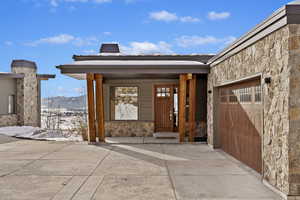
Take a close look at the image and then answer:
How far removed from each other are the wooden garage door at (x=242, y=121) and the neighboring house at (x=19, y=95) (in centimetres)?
1411

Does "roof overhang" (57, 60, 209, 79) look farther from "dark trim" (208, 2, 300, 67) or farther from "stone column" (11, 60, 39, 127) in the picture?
"stone column" (11, 60, 39, 127)

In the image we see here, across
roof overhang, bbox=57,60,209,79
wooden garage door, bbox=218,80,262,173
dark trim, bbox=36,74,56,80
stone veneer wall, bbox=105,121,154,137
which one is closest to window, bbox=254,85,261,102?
wooden garage door, bbox=218,80,262,173

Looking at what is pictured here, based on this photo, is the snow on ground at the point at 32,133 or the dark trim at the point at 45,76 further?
the dark trim at the point at 45,76

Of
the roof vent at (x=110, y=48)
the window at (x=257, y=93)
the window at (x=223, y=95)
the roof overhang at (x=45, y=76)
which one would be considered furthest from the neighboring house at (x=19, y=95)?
the window at (x=257, y=93)

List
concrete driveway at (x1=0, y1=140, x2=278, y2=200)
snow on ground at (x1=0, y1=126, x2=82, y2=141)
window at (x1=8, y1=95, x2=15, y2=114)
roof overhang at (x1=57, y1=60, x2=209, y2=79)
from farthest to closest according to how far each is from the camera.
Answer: window at (x1=8, y1=95, x2=15, y2=114), snow on ground at (x1=0, y1=126, x2=82, y2=141), roof overhang at (x1=57, y1=60, x2=209, y2=79), concrete driveway at (x1=0, y1=140, x2=278, y2=200)

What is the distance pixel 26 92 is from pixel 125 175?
46.5ft

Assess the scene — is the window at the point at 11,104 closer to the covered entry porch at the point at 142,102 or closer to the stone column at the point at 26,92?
the stone column at the point at 26,92

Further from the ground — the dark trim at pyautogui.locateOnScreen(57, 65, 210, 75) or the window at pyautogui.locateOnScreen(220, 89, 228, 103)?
the dark trim at pyautogui.locateOnScreen(57, 65, 210, 75)

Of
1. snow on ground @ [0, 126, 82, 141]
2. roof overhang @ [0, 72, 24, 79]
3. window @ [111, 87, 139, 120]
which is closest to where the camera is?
window @ [111, 87, 139, 120]

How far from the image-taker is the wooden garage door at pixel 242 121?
18.9ft

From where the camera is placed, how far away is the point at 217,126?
8883 millimetres

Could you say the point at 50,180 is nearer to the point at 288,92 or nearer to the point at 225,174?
the point at 225,174

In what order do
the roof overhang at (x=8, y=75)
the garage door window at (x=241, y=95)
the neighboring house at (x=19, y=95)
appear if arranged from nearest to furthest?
the garage door window at (x=241, y=95), the roof overhang at (x=8, y=75), the neighboring house at (x=19, y=95)

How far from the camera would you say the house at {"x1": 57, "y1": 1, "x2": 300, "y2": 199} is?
4.22 meters
